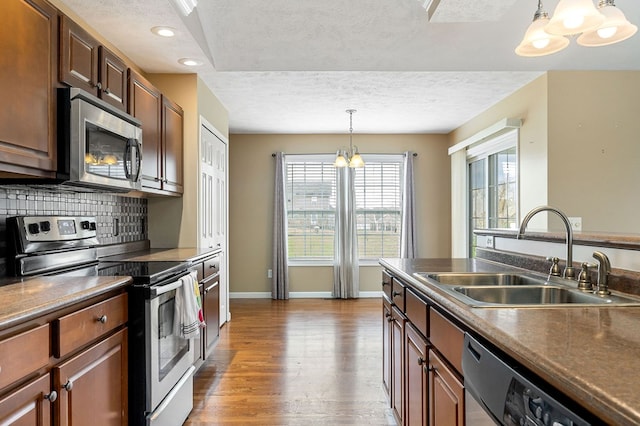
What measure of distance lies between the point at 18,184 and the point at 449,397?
2.15 meters

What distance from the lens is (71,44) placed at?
75.9 inches

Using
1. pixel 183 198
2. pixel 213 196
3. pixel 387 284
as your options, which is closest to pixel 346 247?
pixel 213 196

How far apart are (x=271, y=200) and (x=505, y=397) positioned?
5222 millimetres

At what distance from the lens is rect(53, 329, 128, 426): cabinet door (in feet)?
4.45

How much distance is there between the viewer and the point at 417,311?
1.73 metres

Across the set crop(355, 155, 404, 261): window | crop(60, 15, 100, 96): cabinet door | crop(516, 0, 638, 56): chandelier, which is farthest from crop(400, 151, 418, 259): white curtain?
crop(60, 15, 100, 96): cabinet door

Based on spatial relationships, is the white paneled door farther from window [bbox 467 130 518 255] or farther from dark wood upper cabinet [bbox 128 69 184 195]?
window [bbox 467 130 518 255]

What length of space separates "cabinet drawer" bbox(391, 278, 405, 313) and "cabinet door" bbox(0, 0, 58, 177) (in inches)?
69.8

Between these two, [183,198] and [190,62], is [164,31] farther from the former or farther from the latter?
[183,198]

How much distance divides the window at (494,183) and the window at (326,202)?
1.12 metres

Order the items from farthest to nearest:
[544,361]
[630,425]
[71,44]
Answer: [71,44], [544,361], [630,425]

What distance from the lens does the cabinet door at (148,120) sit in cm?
263

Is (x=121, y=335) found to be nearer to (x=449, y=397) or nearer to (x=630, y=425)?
(x=449, y=397)

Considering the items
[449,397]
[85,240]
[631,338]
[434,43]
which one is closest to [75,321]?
[85,240]
